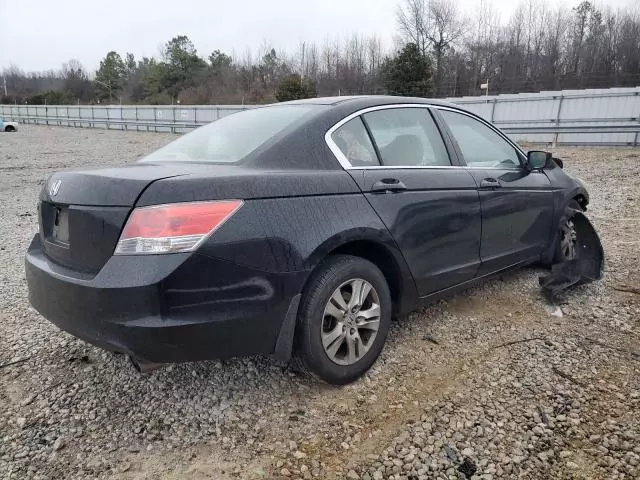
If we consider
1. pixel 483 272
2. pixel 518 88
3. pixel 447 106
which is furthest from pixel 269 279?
pixel 518 88

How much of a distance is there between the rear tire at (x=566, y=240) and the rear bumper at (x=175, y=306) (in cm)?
305

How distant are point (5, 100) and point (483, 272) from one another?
292 ft

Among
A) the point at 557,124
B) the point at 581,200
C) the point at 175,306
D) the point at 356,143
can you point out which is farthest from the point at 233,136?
the point at 557,124

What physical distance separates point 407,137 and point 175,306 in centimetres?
187

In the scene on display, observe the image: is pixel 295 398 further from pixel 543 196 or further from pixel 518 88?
pixel 518 88

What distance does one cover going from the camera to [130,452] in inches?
87.2

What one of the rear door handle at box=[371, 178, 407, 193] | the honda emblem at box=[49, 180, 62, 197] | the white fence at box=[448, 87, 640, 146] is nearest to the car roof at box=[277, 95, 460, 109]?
the rear door handle at box=[371, 178, 407, 193]

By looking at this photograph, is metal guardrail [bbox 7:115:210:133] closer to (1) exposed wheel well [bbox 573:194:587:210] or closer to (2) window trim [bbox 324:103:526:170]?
(1) exposed wheel well [bbox 573:194:587:210]

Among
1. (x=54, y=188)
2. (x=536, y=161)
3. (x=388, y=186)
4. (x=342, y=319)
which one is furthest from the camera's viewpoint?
(x=536, y=161)

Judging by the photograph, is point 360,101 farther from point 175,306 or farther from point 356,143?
point 175,306

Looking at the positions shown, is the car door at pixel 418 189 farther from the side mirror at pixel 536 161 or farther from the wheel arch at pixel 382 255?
the side mirror at pixel 536 161

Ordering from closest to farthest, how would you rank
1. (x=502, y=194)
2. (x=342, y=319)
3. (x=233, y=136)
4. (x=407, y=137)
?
1. (x=342, y=319)
2. (x=233, y=136)
3. (x=407, y=137)
4. (x=502, y=194)

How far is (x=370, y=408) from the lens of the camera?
2.53 metres

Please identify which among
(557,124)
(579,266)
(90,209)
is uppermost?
(557,124)
